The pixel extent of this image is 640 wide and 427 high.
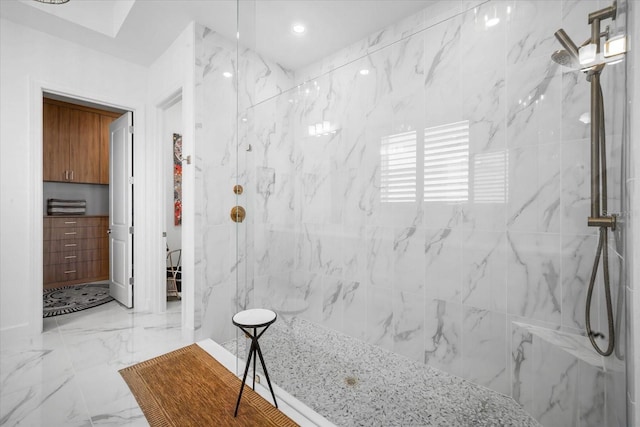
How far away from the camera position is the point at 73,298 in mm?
3547

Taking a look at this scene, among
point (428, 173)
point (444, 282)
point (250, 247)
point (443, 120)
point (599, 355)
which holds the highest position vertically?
point (443, 120)

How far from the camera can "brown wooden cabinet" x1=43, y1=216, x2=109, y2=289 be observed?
12.8 ft

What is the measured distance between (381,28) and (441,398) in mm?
2614

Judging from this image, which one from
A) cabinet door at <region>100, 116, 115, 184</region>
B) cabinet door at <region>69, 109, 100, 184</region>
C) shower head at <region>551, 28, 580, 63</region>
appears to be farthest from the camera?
cabinet door at <region>100, 116, 115, 184</region>

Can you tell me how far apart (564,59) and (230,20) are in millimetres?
2314

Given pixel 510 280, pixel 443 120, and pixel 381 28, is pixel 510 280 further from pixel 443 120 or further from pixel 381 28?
pixel 381 28

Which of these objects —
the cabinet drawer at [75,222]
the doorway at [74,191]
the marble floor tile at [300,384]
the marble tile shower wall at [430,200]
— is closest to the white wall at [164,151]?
the marble tile shower wall at [430,200]

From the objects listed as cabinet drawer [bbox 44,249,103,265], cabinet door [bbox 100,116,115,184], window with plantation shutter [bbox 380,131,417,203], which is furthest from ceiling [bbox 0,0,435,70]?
cabinet drawer [bbox 44,249,103,265]

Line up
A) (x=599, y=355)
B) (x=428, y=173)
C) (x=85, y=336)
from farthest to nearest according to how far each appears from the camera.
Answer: (x=85, y=336) < (x=428, y=173) < (x=599, y=355)

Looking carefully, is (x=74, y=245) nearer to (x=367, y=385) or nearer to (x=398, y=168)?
(x=367, y=385)

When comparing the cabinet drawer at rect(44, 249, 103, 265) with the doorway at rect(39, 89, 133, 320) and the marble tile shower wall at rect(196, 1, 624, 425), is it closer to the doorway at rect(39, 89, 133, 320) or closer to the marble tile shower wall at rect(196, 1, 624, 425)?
the doorway at rect(39, 89, 133, 320)

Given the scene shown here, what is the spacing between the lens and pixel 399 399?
150cm

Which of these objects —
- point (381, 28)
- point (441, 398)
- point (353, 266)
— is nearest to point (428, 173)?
point (353, 266)

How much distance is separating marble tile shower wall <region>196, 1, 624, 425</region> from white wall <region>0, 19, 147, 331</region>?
5.05 ft
